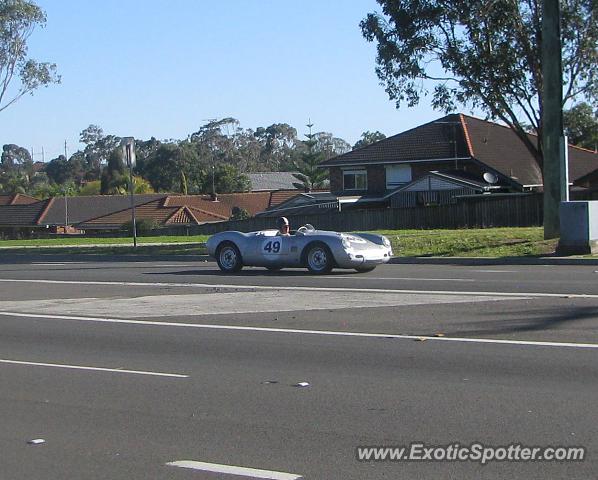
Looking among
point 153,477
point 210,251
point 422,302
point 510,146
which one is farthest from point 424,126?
point 153,477

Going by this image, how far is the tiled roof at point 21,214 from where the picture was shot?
249ft

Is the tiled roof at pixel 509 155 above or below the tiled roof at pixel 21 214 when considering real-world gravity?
above

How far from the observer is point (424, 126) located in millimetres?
61969

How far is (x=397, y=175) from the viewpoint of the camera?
60.0m

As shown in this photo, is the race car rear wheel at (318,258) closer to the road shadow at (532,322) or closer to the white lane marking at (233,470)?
the road shadow at (532,322)

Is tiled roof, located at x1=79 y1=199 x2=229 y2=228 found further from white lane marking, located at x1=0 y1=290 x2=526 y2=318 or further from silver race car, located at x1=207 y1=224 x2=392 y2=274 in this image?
white lane marking, located at x1=0 y1=290 x2=526 y2=318

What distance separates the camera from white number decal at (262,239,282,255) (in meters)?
22.3

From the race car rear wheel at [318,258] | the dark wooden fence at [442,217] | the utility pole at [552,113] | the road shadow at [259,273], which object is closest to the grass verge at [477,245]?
the utility pole at [552,113]

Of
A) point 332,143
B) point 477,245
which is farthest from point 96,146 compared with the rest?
point 477,245

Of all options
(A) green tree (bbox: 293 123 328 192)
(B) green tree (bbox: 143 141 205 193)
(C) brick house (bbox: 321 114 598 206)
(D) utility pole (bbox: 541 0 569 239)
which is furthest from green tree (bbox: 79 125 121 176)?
(D) utility pole (bbox: 541 0 569 239)

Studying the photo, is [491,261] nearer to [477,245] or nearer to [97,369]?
[477,245]

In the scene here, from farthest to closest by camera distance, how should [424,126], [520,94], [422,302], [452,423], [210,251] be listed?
[424,126], [520,94], [210,251], [422,302], [452,423]

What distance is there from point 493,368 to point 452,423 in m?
2.43

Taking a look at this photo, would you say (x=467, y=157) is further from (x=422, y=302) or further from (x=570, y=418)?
(x=570, y=418)
